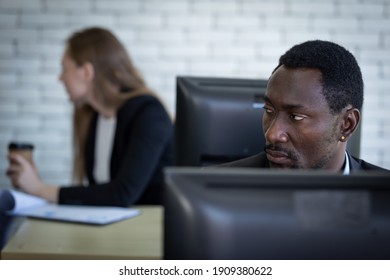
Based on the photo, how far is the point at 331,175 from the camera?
0.51 metres

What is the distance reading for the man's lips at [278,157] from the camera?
103 centimetres

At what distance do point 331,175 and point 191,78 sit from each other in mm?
903

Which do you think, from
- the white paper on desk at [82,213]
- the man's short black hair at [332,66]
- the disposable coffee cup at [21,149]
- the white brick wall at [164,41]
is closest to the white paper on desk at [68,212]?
the white paper on desk at [82,213]

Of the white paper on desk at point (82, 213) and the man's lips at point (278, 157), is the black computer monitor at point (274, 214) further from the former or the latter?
the white paper on desk at point (82, 213)

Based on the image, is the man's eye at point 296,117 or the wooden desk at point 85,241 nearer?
the man's eye at point 296,117

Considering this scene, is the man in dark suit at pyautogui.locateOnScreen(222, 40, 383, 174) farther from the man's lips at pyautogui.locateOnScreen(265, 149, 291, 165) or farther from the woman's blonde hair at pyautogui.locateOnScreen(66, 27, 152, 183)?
the woman's blonde hair at pyautogui.locateOnScreen(66, 27, 152, 183)

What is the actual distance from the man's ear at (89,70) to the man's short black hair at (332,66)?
106 cm

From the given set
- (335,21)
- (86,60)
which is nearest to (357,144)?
(86,60)

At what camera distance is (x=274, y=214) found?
53 cm

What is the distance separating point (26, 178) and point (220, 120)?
74 centimetres

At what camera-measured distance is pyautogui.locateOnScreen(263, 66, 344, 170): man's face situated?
102cm

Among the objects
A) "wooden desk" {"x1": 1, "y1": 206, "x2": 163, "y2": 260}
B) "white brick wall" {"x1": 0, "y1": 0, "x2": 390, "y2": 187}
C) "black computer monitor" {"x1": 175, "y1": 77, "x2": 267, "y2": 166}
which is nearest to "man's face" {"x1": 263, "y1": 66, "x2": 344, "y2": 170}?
Result: "black computer monitor" {"x1": 175, "y1": 77, "x2": 267, "y2": 166}

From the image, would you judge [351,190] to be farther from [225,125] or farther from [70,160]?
[70,160]

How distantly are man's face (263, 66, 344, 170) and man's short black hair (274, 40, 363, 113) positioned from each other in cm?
1
